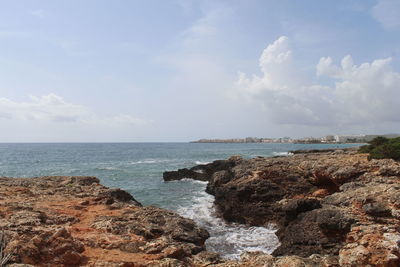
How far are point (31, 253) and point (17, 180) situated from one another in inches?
652

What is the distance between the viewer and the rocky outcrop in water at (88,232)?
25.2 ft

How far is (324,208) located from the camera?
13750 mm

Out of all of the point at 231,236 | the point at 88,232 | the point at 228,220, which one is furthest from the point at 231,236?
the point at 88,232

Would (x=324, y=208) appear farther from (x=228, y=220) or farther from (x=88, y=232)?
(x=88, y=232)

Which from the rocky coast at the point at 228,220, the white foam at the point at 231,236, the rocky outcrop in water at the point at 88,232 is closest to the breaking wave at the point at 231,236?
the white foam at the point at 231,236

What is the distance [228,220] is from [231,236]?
12.6ft

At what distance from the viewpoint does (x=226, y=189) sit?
2342 cm

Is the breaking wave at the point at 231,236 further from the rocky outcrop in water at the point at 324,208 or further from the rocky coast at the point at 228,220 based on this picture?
the rocky coast at the point at 228,220

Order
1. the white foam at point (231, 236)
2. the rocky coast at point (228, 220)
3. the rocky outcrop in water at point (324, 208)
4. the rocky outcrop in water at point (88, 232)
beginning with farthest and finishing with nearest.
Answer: the white foam at point (231, 236)
the rocky outcrop in water at point (324, 208)
the rocky coast at point (228, 220)
the rocky outcrop in water at point (88, 232)

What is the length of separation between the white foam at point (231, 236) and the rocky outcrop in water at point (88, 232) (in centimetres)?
257

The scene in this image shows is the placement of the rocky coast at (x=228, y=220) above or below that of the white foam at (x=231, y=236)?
above

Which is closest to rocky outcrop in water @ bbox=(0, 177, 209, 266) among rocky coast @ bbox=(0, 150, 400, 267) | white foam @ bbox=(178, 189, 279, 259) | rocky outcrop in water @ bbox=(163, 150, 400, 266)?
rocky coast @ bbox=(0, 150, 400, 267)

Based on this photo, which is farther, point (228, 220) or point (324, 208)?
point (228, 220)

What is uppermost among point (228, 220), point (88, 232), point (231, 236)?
point (88, 232)
